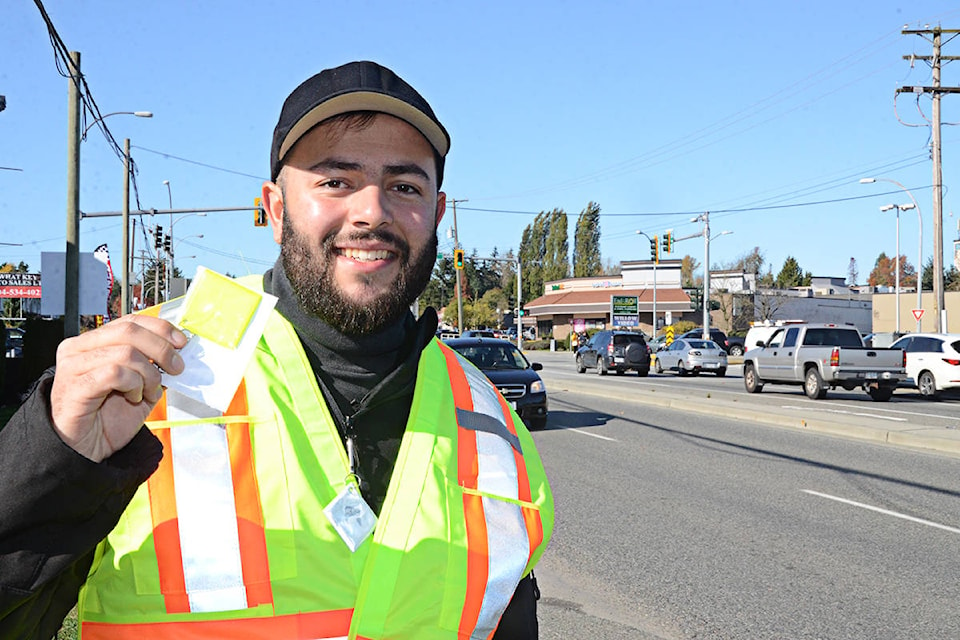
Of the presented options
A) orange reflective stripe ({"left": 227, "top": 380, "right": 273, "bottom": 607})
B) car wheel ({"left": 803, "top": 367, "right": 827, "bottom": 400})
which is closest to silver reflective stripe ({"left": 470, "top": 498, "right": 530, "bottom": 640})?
orange reflective stripe ({"left": 227, "top": 380, "right": 273, "bottom": 607})

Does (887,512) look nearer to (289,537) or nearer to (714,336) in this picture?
(289,537)

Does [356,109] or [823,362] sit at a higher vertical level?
[356,109]

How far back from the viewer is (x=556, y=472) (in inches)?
432

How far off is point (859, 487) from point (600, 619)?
18.6ft

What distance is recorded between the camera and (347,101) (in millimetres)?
1750

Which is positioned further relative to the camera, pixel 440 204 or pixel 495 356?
pixel 495 356

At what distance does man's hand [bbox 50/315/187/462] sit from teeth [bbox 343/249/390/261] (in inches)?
24.9

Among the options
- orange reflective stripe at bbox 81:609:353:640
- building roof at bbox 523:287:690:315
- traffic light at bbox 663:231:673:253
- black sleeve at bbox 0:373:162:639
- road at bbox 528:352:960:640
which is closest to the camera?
black sleeve at bbox 0:373:162:639

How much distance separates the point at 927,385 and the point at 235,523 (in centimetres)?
2437

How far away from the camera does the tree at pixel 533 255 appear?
104562 millimetres

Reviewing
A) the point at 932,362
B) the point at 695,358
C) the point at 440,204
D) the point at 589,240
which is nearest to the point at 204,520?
the point at 440,204

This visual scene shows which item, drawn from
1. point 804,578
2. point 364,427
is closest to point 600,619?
point 804,578

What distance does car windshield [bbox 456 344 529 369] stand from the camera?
15.8m

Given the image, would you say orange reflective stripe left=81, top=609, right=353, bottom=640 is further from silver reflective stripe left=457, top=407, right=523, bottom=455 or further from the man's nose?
the man's nose
